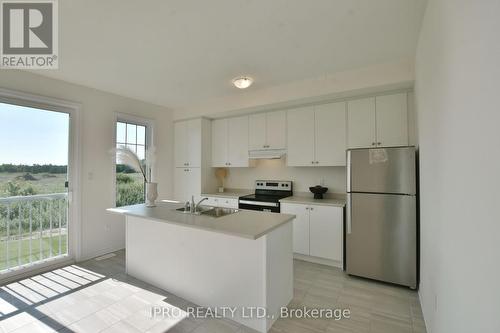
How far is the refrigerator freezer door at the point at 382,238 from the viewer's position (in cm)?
248

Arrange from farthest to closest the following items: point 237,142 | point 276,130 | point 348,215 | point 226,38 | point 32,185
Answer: point 237,142 → point 276,130 → point 32,185 → point 348,215 → point 226,38

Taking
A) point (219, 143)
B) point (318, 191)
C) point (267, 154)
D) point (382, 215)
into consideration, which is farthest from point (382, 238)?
point (219, 143)

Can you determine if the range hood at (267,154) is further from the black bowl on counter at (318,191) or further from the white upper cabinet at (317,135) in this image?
the black bowl on counter at (318,191)

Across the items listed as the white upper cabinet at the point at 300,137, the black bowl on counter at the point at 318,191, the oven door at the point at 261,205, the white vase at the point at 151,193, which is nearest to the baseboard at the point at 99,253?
the white vase at the point at 151,193

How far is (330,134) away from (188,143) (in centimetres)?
266

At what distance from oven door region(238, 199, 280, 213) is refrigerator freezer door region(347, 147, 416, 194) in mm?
1139

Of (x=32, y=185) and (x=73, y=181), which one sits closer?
(x=32, y=185)

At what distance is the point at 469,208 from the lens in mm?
956

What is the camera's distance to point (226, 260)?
6.63ft

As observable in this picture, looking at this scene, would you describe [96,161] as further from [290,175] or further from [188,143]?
[290,175]

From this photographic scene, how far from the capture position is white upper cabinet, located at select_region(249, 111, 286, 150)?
3766 mm

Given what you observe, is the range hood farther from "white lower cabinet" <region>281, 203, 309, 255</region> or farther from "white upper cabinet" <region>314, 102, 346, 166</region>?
"white lower cabinet" <region>281, 203, 309, 255</region>

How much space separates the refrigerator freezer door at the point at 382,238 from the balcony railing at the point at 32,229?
3.92 m

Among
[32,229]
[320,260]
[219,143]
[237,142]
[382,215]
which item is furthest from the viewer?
[219,143]
